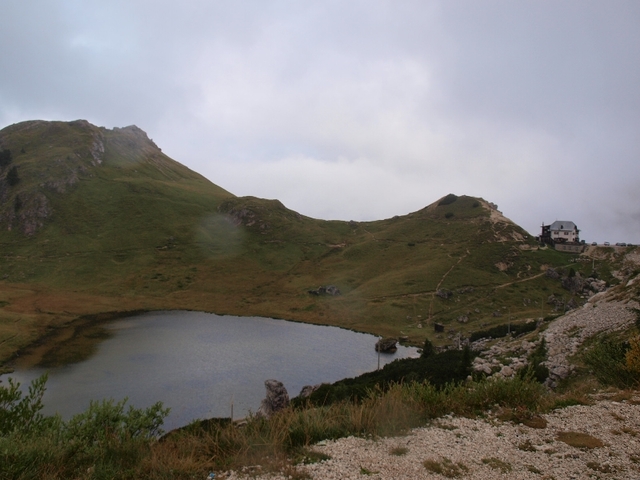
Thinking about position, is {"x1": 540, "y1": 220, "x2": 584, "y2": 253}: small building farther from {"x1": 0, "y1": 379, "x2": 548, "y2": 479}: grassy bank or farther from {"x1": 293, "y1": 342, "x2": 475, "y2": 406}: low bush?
{"x1": 0, "y1": 379, "x2": 548, "y2": 479}: grassy bank

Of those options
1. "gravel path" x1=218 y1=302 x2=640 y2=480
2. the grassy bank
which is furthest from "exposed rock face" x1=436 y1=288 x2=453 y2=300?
"gravel path" x1=218 y1=302 x2=640 y2=480

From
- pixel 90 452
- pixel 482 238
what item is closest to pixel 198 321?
pixel 90 452

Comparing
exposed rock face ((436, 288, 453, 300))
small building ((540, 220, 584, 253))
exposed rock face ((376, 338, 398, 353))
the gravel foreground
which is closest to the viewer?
the gravel foreground

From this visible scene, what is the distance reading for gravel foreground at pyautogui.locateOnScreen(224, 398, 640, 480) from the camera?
34.6 ft

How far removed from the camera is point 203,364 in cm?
6269

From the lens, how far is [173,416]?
144 ft

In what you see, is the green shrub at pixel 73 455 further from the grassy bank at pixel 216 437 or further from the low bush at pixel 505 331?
the low bush at pixel 505 331

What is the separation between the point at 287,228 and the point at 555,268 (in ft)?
343

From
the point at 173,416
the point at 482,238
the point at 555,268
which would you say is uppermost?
the point at 482,238

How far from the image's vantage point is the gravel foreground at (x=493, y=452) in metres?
10.5

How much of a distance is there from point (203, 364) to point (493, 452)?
5800 centimetres

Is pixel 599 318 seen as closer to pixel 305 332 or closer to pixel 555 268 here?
pixel 305 332

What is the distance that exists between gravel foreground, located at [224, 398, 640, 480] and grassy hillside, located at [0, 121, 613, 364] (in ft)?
225

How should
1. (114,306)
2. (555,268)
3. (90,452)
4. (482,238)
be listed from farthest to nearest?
(482,238) < (555,268) < (114,306) < (90,452)
